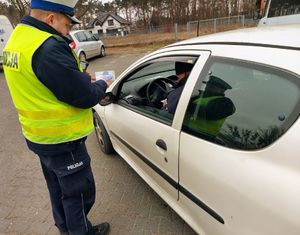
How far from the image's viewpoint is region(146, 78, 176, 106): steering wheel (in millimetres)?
2846

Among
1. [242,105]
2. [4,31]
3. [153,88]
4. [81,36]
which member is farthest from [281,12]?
[4,31]

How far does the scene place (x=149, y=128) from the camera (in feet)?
7.65

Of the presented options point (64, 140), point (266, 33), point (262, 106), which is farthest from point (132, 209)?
point (266, 33)

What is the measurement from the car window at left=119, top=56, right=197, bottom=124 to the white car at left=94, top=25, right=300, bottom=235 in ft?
0.27

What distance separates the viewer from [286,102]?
138cm

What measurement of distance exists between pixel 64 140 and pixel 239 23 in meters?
21.1

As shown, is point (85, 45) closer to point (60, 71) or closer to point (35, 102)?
point (35, 102)

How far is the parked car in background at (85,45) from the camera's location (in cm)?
1345

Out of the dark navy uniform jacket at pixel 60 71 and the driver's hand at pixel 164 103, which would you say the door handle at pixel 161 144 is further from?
the dark navy uniform jacket at pixel 60 71

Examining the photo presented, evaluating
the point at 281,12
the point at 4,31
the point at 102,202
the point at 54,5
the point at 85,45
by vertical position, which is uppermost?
the point at 54,5

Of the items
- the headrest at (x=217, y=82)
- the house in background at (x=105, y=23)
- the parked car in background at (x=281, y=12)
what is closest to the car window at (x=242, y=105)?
the headrest at (x=217, y=82)

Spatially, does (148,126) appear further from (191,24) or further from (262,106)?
(191,24)

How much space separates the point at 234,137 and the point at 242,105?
19 centimetres

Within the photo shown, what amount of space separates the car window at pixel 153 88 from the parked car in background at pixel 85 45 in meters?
10.5
